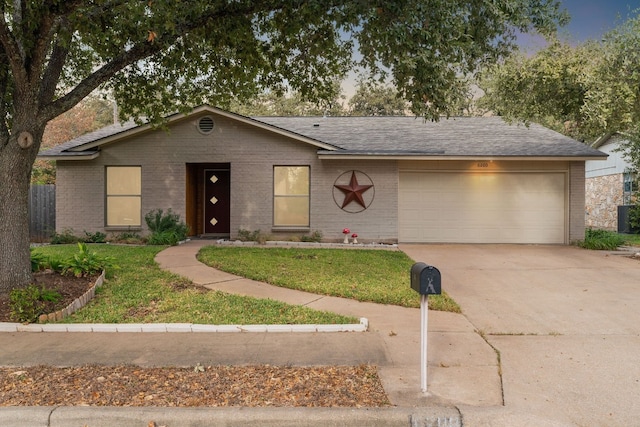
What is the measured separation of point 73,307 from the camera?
588 centimetres

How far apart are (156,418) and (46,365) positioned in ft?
5.81

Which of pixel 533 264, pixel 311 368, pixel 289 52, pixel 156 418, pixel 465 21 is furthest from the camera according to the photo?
pixel 533 264

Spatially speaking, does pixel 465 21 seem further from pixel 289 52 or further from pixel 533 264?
pixel 533 264

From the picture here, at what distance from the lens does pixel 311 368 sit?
411 cm

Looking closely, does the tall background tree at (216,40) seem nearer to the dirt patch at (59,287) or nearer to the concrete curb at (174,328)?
the dirt patch at (59,287)

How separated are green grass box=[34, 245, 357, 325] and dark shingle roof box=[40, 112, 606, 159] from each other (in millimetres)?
7242

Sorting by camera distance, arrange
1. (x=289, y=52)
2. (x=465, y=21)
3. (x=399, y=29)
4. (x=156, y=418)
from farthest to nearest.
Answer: (x=289, y=52), (x=465, y=21), (x=399, y=29), (x=156, y=418)

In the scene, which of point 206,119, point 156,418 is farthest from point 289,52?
point 156,418

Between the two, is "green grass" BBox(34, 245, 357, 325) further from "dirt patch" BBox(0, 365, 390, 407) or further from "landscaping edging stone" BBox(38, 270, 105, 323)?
"dirt patch" BBox(0, 365, 390, 407)

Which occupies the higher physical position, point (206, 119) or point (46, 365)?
point (206, 119)

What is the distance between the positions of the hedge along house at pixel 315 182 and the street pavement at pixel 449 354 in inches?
232

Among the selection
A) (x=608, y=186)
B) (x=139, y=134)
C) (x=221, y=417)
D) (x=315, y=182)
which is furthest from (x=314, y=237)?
(x=608, y=186)

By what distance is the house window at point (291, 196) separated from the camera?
1369cm

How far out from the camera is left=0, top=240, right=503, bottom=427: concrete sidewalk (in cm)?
325
